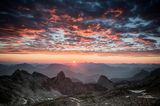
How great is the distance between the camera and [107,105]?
87.3 metres

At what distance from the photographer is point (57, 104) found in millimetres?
99375

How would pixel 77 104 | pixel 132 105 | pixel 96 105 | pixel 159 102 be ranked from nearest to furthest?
1. pixel 159 102
2. pixel 132 105
3. pixel 96 105
4. pixel 77 104

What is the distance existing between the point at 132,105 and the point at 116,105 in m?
8.37

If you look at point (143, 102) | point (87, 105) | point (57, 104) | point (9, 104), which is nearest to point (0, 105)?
point (9, 104)

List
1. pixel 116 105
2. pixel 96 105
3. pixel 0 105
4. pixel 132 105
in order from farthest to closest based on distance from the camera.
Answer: pixel 0 105 < pixel 96 105 < pixel 116 105 < pixel 132 105

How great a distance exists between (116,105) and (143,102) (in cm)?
1269

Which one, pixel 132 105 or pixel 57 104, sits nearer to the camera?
pixel 132 105

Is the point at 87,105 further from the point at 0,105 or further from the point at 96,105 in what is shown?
the point at 0,105

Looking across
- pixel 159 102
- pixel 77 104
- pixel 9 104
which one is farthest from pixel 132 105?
pixel 9 104

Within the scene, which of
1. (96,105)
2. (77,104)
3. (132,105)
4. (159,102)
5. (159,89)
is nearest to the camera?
(159,102)

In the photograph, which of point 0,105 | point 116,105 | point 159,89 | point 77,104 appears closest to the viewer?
point 116,105

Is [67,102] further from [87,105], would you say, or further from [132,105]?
[132,105]

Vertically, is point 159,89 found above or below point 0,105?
above

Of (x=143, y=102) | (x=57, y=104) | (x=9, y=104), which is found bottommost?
(x=9, y=104)
